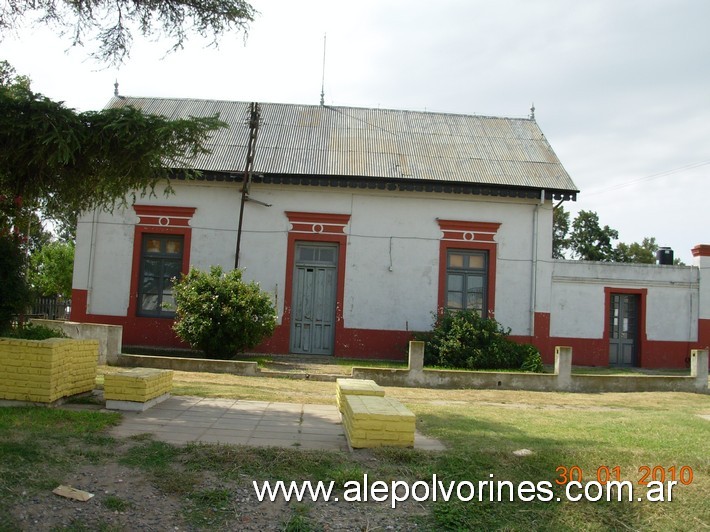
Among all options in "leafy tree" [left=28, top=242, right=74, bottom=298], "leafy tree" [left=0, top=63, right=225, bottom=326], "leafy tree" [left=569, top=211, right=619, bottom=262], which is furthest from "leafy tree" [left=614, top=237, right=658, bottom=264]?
"leafy tree" [left=0, top=63, right=225, bottom=326]

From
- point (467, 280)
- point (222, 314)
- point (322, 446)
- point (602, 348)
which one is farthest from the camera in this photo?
point (602, 348)

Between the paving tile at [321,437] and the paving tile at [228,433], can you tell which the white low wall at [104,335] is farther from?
the paving tile at [321,437]

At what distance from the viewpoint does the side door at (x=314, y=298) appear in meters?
17.2

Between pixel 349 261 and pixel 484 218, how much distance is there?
12.6 feet

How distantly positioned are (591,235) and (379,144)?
1085 inches

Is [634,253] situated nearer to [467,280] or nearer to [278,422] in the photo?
[467,280]

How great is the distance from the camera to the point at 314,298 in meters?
17.4

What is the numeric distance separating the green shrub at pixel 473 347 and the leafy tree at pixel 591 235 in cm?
2789

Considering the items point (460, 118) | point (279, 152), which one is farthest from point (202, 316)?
point (460, 118)

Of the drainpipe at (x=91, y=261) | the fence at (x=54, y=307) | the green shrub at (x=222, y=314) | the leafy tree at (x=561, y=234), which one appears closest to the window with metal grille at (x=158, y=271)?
the drainpipe at (x=91, y=261)

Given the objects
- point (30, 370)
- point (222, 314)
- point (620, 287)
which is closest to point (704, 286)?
point (620, 287)

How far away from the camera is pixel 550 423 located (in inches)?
354

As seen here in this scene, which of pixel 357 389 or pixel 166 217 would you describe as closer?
pixel 357 389

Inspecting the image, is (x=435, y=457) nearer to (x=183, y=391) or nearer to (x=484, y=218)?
(x=183, y=391)
